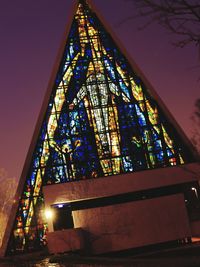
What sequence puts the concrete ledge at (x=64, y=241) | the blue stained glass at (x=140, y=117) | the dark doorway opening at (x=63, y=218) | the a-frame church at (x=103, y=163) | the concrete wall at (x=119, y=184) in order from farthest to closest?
Answer: the blue stained glass at (x=140, y=117) < the dark doorway opening at (x=63, y=218) < the concrete wall at (x=119, y=184) < the a-frame church at (x=103, y=163) < the concrete ledge at (x=64, y=241)

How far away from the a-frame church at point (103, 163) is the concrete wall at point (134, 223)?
3 centimetres

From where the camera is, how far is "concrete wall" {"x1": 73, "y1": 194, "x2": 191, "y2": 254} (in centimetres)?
1537

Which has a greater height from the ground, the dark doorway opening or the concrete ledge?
the dark doorway opening

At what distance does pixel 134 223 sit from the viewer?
1556 centimetres

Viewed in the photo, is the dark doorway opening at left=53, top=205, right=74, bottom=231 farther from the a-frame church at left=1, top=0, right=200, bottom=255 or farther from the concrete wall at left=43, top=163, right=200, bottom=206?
the concrete wall at left=43, top=163, right=200, bottom=206

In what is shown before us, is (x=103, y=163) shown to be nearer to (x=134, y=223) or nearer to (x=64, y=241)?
(x=134, y=223)

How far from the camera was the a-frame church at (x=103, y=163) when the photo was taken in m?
15.6

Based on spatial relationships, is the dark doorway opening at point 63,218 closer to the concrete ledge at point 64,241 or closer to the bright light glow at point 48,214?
the bright light glow at point 48,214

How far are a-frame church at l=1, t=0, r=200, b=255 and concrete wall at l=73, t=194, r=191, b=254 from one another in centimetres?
3

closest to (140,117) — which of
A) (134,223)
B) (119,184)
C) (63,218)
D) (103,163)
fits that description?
(103,163)

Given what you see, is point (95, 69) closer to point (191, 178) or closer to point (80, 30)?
point (80, 30)

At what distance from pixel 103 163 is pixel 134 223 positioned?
2.43m

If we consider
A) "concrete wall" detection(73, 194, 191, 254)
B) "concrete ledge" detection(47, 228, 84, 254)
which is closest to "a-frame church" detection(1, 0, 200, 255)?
"concrete wall" detection(73, 194, 191, 254)

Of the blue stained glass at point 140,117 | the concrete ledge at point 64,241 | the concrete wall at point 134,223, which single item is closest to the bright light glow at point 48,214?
the concrete wall at point 134,223
